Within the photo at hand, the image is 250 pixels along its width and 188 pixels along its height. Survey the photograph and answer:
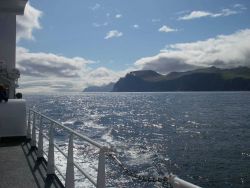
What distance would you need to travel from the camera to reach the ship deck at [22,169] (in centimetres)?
677

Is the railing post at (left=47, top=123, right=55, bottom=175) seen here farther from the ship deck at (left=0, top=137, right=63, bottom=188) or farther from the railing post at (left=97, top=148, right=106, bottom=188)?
the railing post at (left=97, top=148, right=106, bottom=188)

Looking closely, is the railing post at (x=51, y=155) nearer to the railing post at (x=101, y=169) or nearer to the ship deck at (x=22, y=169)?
the ship deck at (x=22, y=169)

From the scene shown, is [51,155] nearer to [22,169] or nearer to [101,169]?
[22,169]

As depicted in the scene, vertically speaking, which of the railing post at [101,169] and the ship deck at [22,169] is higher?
the railing post at [101,169]

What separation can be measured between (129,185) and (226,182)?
8133 millimetres

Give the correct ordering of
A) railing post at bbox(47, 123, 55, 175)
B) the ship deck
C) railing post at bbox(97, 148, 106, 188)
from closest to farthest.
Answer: railing post at bbox(97, 148, 106, 188), the ship deck, railing post at bbox(47, 123, 55, 175)

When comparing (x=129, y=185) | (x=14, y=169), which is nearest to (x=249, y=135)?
(x=129, y=185)

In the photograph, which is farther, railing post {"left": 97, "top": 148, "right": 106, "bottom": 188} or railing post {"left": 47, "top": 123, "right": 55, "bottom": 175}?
railing post {"left": 47, "top": 123, "right": 55, "bottom": 175}

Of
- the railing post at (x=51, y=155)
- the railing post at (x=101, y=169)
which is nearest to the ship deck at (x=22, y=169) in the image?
the railing post at (x=51, y=155)

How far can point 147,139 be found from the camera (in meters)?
44.8

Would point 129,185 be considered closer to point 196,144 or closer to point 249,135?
point 196,144

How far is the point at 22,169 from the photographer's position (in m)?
7.91

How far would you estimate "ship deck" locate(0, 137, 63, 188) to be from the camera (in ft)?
22.2

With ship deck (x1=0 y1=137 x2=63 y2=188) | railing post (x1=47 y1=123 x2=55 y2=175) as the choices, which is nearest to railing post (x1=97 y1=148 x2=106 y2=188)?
ship deck (x1=0 y1=137 x2=63 y2=188)
